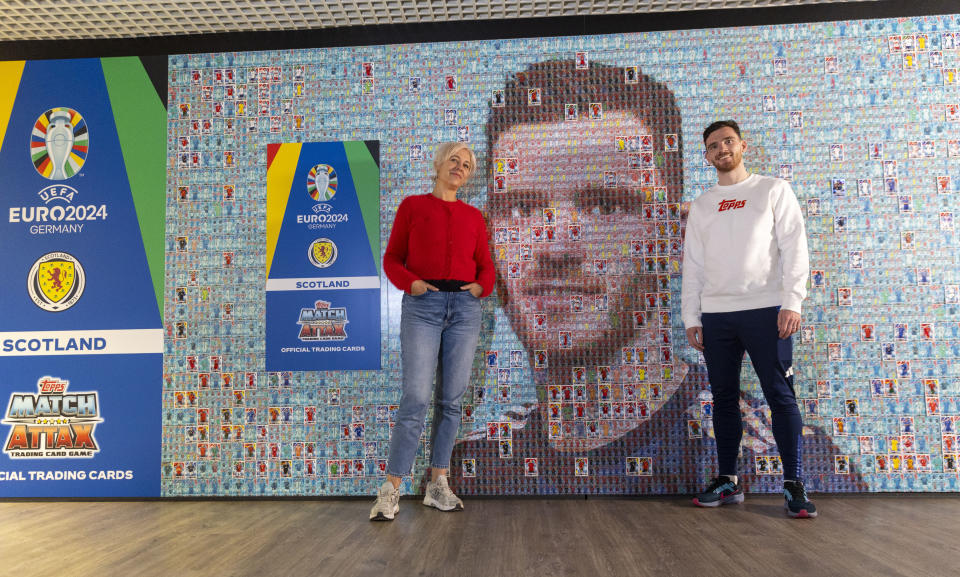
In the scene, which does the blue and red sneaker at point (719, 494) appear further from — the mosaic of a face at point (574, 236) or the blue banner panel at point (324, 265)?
the blue banner panel at point (324, 265)

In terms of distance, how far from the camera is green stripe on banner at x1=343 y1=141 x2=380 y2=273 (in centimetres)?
295

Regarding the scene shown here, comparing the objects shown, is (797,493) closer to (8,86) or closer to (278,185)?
(278,185)

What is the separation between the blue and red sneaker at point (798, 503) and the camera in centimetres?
235

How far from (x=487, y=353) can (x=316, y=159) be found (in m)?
1.31

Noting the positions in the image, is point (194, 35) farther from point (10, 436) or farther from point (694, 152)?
point (694, 152)

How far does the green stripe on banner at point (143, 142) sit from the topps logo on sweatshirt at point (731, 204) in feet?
8.99

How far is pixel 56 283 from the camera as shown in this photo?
10.0 feet

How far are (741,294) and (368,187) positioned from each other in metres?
1.81

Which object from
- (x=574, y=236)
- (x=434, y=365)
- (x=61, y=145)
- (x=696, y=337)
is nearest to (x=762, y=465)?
(x=696, y=337)

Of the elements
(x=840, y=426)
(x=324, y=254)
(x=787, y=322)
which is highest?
(x=324, y=254)

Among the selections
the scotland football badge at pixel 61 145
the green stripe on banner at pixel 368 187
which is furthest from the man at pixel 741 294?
the scotland football badge at pixel 61 145

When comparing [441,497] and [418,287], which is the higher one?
[418,287]

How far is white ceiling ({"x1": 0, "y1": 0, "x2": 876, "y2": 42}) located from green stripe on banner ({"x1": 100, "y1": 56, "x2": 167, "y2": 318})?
24cm

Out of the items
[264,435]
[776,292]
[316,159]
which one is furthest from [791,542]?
[316,159]
